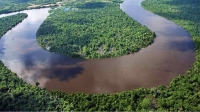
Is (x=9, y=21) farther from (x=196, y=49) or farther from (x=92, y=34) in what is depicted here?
(x=196, y=49)

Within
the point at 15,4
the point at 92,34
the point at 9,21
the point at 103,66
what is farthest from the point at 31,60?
the point at 15,4

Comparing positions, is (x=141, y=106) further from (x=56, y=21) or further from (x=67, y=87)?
(x=56, y=21)

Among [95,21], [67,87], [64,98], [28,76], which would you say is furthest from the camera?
[95,21]

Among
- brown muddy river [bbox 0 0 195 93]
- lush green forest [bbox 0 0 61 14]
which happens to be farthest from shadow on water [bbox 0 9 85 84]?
lush green forest [bbox 0 0 61 14]

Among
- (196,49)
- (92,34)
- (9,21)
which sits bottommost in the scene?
(196,49)

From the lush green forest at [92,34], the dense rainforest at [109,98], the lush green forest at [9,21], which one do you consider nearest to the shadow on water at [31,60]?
the lush green forest at [9,21]

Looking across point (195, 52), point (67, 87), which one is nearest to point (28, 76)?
point (67, 87)
